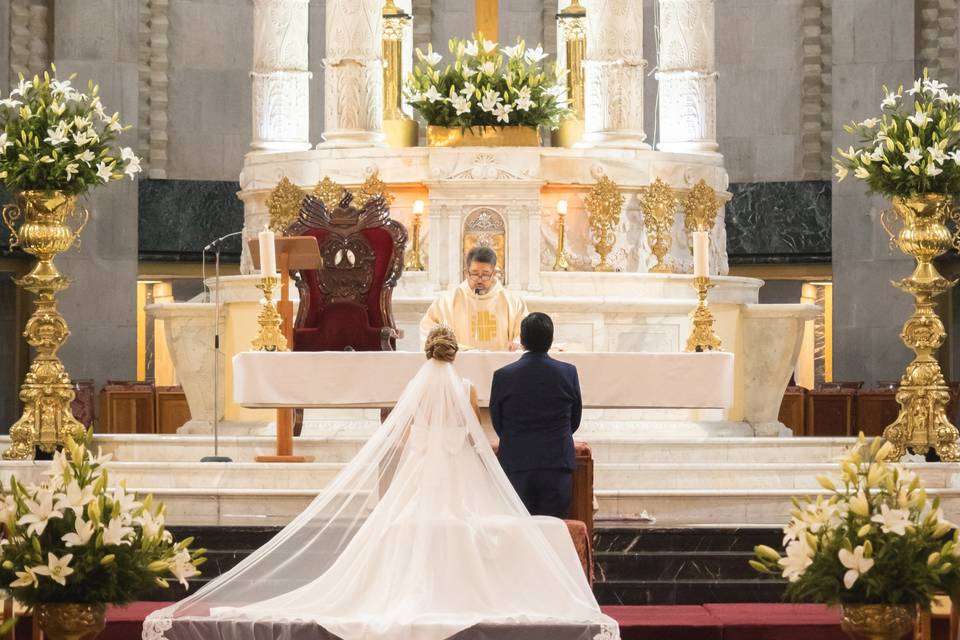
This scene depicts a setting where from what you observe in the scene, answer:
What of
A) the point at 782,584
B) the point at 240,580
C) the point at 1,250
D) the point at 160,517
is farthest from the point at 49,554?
the point at 1,250

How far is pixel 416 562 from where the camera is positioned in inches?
313

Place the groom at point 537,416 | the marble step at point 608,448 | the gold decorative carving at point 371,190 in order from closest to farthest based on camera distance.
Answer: the groom at point 537,416 < the marble step at point 608,448 < the gold decorative carving at point 371,190

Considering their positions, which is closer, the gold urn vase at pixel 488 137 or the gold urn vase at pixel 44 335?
the gold urn vase at pixel 44 335

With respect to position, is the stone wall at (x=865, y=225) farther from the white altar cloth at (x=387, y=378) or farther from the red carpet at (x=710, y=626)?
the red carpet at (x=710, y=626)

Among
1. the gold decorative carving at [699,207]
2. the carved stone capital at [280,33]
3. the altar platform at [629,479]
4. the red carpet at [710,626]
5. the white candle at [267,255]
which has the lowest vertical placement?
the red carpet at [710,626]

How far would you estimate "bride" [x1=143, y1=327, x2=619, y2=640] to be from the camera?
7590 millimetres

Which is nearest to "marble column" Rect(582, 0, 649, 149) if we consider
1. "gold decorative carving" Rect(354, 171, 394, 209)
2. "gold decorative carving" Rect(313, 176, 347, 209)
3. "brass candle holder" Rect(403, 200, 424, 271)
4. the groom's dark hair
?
"brass candle holder" Rect(403, 200, 424, 271)

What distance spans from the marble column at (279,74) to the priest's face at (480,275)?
6.17 m

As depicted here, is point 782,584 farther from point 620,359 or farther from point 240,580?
point 240,580

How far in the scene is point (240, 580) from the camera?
791cm

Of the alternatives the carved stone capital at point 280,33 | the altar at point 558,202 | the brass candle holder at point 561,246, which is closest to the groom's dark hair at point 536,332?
the altar at point 558,202

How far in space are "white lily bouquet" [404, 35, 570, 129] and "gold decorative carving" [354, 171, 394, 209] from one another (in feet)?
2.24

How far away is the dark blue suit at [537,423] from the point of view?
8.73 m

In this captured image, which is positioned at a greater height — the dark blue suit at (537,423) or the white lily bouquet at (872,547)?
the dark blue suit at (537,423)
